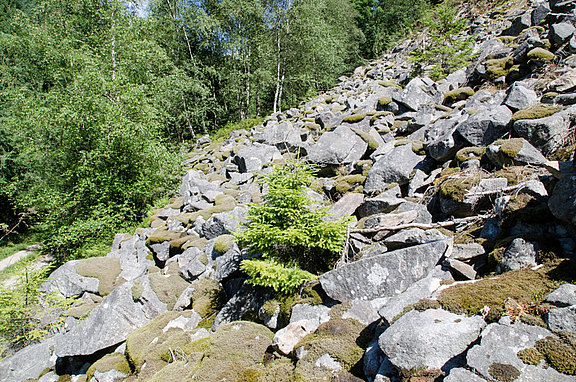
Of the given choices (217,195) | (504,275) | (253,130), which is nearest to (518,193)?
(504,275)

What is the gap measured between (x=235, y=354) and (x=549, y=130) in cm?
737

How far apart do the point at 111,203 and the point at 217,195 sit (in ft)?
23.4

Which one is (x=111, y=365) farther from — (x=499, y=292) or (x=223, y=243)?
(x=499, y=292)

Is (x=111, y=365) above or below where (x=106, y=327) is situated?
below

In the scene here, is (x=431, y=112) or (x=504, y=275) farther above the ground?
(x=431, y=112)

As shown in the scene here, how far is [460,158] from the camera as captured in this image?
7.29 metres

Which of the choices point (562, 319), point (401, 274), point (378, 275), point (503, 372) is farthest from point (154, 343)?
point (562, 319)

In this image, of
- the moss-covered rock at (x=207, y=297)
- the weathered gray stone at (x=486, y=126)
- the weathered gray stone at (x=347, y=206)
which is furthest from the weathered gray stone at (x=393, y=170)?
the moss-covered rock at (x=207, y=297)

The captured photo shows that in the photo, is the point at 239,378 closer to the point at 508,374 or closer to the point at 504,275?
the point at 508,374

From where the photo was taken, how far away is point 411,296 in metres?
4.04

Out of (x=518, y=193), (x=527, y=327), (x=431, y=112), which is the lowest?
(x=527, y=327)

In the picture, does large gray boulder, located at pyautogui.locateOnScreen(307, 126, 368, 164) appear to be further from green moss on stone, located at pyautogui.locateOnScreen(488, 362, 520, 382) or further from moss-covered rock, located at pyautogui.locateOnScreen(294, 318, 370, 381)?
green moss on stone, located at pyautogui.locateOnScreen(488, 362, 520, 382)

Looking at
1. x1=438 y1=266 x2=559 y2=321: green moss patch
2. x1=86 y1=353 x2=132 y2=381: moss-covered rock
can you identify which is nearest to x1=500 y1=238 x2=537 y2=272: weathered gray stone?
x1=438 y1=266 x2=559 y2=321: green moss patch

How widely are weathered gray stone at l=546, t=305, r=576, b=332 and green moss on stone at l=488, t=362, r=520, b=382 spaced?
574 mm
